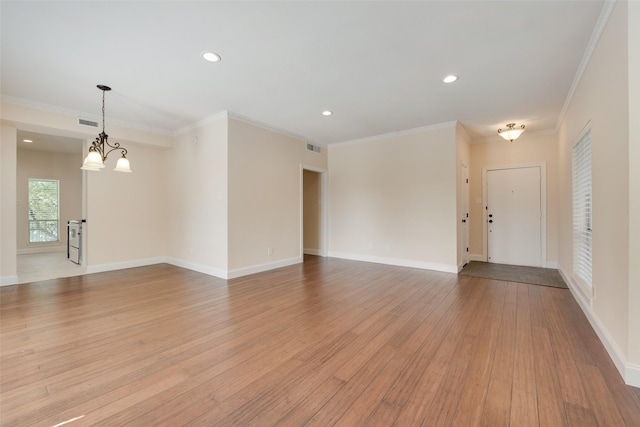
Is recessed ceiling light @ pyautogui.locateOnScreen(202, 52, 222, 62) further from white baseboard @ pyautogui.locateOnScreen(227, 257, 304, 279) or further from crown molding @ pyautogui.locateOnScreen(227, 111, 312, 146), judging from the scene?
white baseboard @ pyautogui.locateOnScreen(227, 257, 304, 279)

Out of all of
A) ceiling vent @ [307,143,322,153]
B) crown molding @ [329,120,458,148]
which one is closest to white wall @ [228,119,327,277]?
ceiling vent @ [307,143,322,153]

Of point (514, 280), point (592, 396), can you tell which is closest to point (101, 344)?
point (592, 396)

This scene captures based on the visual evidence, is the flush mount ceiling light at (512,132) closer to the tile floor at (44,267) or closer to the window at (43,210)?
the tile floor at (44,267)

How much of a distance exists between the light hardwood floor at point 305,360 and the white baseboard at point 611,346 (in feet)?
0.21

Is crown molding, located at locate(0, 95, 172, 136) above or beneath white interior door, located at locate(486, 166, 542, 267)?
above

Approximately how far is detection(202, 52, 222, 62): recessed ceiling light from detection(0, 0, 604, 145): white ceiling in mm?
71

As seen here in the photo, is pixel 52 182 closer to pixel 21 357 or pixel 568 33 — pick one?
pixel 21 357

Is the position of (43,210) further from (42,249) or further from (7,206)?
(7,206)

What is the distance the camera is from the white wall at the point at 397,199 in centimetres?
522

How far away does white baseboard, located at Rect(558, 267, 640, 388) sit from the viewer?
1.88m

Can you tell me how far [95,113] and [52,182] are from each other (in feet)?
15.8

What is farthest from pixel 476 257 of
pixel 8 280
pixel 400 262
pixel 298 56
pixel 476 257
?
pixel 8 280

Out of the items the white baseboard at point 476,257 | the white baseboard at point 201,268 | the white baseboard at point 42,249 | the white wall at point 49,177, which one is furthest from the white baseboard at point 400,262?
the white baseboard at point 42,249

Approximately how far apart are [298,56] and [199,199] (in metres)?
3.39
